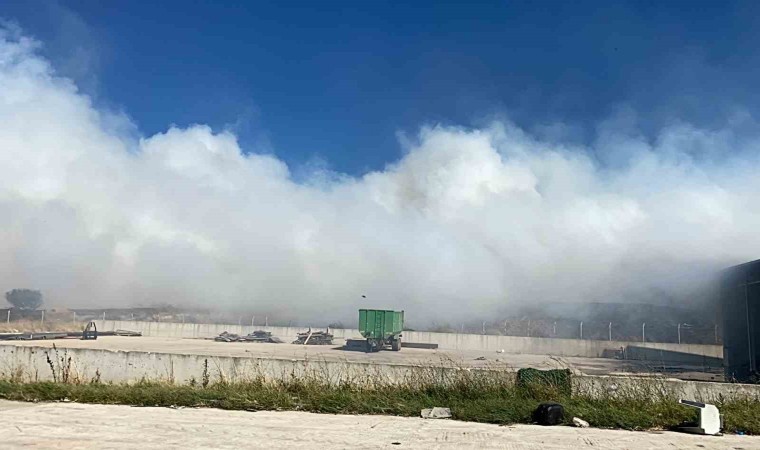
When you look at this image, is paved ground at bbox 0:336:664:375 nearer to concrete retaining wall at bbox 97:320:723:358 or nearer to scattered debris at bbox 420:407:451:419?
concrete retaining wall at bbox 97:320:723:358

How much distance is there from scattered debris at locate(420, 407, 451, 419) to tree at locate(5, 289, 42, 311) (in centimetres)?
9600

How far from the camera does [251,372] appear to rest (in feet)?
47.4

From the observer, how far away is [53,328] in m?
65.0

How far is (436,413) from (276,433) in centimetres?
324

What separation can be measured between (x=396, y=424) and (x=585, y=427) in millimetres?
3153

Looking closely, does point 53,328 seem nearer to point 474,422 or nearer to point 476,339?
point 476,339

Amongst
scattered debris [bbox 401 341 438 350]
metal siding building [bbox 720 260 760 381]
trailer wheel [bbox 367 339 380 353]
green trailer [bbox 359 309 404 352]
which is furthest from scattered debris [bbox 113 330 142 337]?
metal siding building [bbox 720 260 760 381]

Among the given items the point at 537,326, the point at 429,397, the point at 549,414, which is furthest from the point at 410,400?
the point at 537,326

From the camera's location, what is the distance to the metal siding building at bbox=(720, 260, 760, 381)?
81.8ft

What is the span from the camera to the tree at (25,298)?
91.6 metres

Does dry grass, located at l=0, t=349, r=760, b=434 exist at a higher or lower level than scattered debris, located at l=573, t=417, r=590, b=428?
higher

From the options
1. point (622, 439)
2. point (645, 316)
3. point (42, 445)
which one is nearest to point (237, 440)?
point (42, 445)

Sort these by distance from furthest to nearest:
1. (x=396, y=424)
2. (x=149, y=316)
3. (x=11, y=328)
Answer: (x=149, y=316)
(x=11, y=328)
(x=396, y=424)

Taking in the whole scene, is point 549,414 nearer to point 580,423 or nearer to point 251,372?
point 580,423
